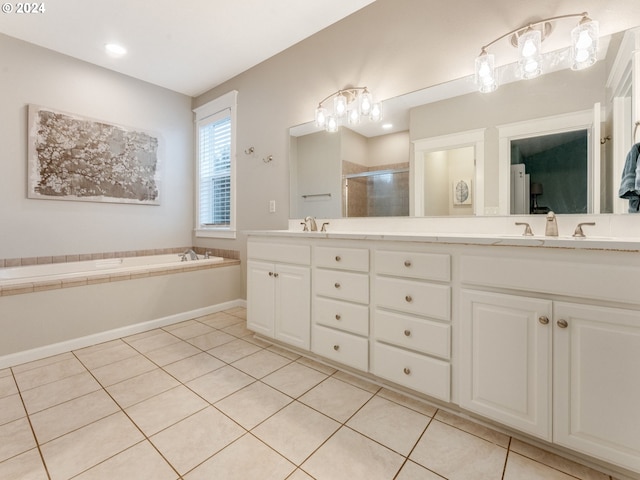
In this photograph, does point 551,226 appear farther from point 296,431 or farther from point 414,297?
point 296,431

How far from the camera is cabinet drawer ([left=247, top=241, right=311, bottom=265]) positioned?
2.00 meters

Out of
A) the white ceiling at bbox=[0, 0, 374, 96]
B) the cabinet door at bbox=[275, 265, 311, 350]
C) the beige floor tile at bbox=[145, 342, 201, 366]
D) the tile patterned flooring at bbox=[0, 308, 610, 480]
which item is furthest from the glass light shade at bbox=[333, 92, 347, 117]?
the beige floor tile at bbox=[145, 342, 201, 366]

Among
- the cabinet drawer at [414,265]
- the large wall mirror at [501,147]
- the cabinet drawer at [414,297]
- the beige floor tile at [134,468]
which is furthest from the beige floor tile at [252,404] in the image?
the large wall mirror at [501,147]

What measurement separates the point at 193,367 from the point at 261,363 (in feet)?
1.47

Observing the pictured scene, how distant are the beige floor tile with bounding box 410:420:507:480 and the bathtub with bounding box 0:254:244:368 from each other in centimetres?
244

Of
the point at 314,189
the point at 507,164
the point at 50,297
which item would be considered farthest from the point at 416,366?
the point at 50,297

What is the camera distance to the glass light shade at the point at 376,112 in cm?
219

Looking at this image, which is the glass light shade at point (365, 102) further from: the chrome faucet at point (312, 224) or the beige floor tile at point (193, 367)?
the beige floor tile at point (193, 367)

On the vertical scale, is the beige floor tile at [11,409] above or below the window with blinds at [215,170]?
below

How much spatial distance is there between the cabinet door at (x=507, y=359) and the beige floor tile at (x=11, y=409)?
86.4 inches

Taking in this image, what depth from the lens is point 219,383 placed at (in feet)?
5.81

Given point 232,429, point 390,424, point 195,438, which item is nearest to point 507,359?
point 390,424

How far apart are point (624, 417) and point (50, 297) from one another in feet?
10.6

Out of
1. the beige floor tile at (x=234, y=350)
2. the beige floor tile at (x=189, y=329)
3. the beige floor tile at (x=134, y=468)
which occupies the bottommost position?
the beige floor tile at (x=134, y=468)
